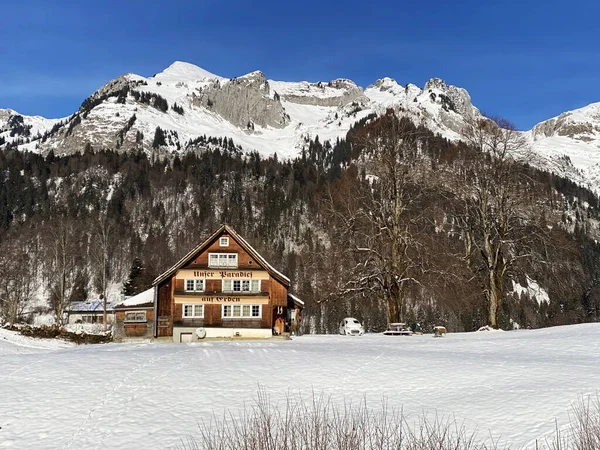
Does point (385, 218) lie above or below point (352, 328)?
above

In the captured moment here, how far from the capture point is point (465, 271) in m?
39.6

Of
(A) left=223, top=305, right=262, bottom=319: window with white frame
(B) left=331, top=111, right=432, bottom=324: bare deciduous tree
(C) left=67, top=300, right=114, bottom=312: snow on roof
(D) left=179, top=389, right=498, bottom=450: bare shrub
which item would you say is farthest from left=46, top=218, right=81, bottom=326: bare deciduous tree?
(D) left=179, top=389, right=498, bottom=450: bare shrub

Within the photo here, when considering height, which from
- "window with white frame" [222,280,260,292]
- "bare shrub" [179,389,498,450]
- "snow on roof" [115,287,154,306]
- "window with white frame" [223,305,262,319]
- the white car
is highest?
"window with white frame" [222,280,260,292]

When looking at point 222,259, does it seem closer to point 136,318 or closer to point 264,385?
point 136,318

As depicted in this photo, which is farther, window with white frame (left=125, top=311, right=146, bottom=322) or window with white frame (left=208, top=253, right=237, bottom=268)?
window with white frame (left=125, top=311, right=146, bottom=322)

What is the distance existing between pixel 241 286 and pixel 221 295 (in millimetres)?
1844

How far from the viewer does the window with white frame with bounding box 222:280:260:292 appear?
155 feet

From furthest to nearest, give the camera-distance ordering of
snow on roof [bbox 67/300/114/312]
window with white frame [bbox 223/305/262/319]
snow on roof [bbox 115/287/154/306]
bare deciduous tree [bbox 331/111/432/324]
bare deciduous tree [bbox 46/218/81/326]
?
snow on roof [bbox 67/300/114/312]
bare deciduous tree [bbox 46/218/81/326]
snow on roof [bbox 115/287/154/306]
window with white frame [bbox 223/305/262/319]
bare deciduous tree [bbox 331/111/432/324]

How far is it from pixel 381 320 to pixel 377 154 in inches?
3214

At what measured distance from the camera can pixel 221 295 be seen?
153ft

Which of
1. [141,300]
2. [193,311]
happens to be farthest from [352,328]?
[141,300]

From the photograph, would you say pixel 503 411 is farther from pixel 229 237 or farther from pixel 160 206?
pixel 160 206

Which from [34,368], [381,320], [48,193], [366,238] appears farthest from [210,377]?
[48,193]

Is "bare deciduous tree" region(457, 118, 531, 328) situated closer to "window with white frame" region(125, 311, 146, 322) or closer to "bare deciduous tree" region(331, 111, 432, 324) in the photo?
"bare deciduous tree" region(331, 111, 432, 324)
